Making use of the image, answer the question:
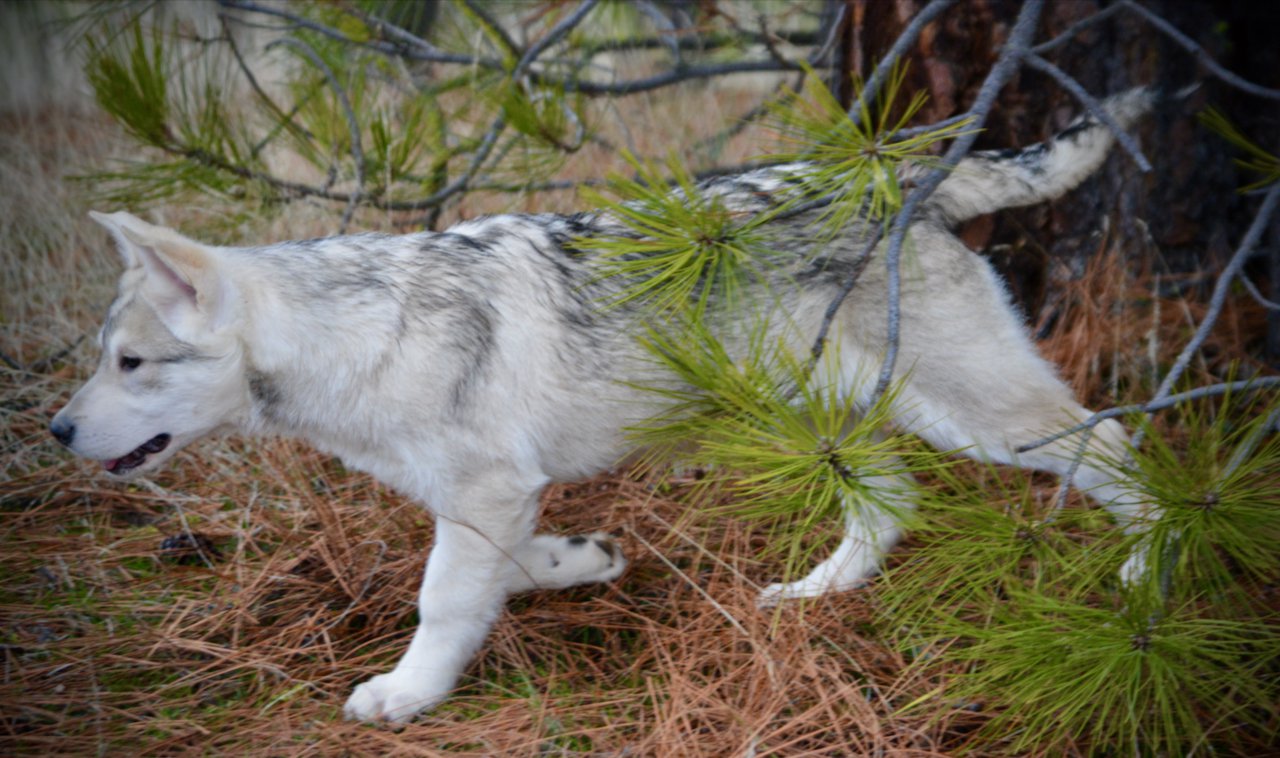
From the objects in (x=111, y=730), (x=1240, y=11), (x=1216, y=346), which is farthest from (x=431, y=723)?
(x=1240, y=11)

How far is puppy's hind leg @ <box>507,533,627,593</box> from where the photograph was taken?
10.1 ft

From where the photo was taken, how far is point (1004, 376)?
113 inches

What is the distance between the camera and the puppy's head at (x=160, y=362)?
2.61 metres

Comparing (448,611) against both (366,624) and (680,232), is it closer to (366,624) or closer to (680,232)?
(366,624)

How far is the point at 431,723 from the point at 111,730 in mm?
849

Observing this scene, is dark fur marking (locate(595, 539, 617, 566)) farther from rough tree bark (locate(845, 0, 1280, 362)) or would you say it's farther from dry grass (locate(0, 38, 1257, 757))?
rough tree bark (locate(845, 0, 1280, 362))

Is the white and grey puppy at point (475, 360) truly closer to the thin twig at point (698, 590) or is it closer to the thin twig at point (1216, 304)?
the thin twig at point (698, 590)

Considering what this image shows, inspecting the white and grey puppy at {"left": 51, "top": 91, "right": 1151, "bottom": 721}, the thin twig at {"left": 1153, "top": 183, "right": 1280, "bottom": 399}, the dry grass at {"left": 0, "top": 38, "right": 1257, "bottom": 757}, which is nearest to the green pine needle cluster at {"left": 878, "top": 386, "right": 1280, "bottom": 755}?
the thin twig at {"left": 1153, "top": 183, "right": 1280, "bottom": 399}

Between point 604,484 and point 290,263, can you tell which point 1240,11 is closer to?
point 604,484

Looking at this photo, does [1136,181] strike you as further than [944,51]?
Yes

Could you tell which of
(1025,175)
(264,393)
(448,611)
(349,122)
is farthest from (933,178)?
(349,122)

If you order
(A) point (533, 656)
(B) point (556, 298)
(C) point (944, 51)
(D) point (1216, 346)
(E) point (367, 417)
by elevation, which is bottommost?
(A) point (533, 656)

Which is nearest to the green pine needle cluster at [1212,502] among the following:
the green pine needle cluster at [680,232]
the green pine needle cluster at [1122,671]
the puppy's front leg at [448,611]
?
the green pine needle cluster at [1122,671]

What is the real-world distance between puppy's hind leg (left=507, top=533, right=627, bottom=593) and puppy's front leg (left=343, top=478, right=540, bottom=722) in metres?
0.22
